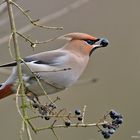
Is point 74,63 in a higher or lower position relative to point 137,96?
higher

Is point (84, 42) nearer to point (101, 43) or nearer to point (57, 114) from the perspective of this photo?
point (101, 43)

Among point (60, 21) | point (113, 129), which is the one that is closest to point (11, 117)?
point (60, 21)

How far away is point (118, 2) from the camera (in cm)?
873

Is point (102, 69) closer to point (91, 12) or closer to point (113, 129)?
point (91, 12)

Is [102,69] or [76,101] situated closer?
[76,101]

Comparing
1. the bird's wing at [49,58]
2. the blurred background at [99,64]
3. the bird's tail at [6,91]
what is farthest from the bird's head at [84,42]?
the blurred background at [99,64]

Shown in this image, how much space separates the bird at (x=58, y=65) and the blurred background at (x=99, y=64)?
183cm

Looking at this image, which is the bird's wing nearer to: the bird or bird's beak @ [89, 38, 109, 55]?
the bird

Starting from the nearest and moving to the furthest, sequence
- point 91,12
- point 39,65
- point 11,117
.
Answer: point 39,65 → point 11,117 → point 91,12

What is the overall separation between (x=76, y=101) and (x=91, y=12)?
1.16 metres

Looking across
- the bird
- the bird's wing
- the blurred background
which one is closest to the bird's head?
the bird

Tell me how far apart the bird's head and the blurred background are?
1.83 meters

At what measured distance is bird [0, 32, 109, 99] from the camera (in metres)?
4.08

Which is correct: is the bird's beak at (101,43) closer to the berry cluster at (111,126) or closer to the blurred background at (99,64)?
the berry cluster at (111,126)
